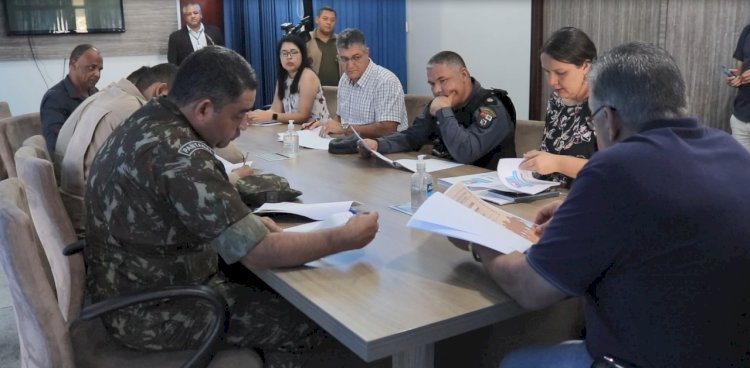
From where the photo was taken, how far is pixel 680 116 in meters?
1.25

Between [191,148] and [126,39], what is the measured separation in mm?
5073

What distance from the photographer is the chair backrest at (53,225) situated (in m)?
1.88

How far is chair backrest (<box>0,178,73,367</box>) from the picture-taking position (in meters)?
1.45

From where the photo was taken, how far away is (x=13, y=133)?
11.0 ft

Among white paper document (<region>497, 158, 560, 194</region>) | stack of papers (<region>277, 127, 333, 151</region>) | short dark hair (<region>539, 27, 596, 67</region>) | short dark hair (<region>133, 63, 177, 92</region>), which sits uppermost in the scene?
short dark hair (<region>539, 27, 596, 67</region>)

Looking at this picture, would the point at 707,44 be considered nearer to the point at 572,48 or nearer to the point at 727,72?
the point at 727,72

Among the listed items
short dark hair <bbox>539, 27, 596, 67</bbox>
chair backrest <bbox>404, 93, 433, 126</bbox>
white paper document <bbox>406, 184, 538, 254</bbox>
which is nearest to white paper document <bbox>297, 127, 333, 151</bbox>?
chair backrest <bbox>404, 93, 433, 126</bbox>

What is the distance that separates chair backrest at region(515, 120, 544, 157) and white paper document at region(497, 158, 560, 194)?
0.63 meters

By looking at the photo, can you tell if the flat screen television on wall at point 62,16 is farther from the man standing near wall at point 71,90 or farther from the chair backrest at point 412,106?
the chair backrest at point 412,106

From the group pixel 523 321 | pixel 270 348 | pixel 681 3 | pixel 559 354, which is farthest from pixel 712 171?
pixel 681 3

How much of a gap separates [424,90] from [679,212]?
6.07 m

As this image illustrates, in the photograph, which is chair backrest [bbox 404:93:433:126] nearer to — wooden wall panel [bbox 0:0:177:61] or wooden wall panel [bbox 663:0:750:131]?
wooden wall panel [bbox 663:0:750:131]

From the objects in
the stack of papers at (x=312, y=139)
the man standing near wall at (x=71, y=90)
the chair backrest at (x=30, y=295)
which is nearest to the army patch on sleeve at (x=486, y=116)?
the stack of papers at (x=312, y=139)

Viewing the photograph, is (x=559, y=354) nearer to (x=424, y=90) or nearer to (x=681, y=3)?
(x=681, y=3)
